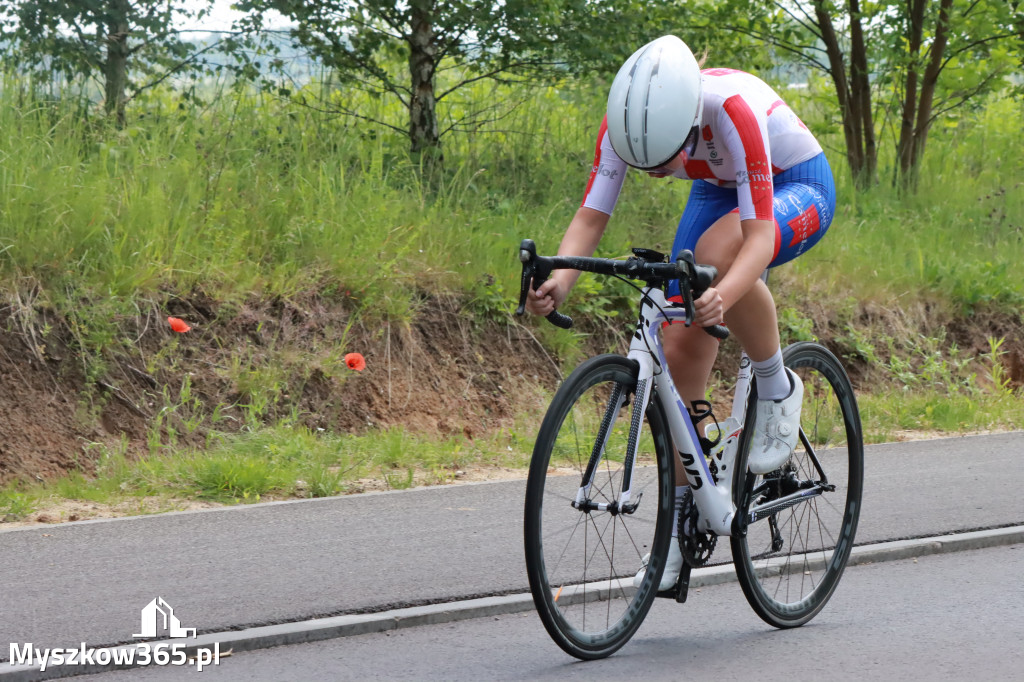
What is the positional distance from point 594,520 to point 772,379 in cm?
84

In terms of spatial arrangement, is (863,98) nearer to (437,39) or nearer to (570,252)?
(437,39)

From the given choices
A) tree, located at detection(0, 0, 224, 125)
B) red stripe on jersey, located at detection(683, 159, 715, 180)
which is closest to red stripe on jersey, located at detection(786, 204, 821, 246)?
red stripe on jersey, located at detection(683, 159, 715, 180)

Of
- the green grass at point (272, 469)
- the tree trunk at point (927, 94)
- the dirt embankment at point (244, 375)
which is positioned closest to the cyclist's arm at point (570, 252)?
the green grass at point (272, 469)

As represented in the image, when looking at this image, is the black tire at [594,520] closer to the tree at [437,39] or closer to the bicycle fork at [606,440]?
the bicycle fork at [606,440]

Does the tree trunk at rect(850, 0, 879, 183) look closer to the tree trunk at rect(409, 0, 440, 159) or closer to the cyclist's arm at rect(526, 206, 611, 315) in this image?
the tree trunk at rect(409, 0, 440, 159)

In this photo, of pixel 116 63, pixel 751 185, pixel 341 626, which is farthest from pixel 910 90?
pixel 341 626

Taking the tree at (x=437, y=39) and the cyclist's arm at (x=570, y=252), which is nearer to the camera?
the cyclist's arm at (x=570, y=252)

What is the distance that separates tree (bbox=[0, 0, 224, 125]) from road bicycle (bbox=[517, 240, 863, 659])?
6387 mm

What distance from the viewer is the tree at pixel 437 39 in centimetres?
987

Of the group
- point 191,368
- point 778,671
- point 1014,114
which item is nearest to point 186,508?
point 191,368

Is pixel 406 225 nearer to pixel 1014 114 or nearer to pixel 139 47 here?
pixel 139 47

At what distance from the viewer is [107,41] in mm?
9125

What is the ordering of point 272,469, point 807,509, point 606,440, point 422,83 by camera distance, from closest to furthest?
1. point 606,440
2. point 807,509
3. point 272,469
4. point 422,83

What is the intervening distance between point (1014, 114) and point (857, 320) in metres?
10.3
